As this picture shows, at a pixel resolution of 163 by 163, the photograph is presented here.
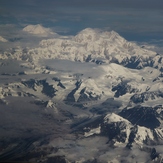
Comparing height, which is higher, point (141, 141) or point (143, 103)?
point (141, 141)

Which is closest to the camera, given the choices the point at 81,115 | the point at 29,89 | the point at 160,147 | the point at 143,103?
the point at 160,147

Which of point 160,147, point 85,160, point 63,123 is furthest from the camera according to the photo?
point 63,123

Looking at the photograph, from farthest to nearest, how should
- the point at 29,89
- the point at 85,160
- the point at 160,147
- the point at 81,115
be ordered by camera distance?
the point at 29,89 → the point at 81,115 → the point at 160,147 → the point at 85,160

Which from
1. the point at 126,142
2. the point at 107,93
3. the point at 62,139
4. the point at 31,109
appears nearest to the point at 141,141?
the point at 126,142

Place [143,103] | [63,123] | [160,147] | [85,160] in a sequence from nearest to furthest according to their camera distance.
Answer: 1. [85,160]
2. [160,147]
3. [63,123]
4. [143,103]

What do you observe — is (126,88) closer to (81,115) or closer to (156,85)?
(156,85)

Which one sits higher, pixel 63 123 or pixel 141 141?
pixel 141 141

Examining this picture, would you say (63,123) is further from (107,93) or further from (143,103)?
(107,93)

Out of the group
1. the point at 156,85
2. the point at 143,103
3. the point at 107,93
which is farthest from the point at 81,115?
the point at 156,85

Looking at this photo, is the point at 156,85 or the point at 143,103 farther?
the point at 156,85
